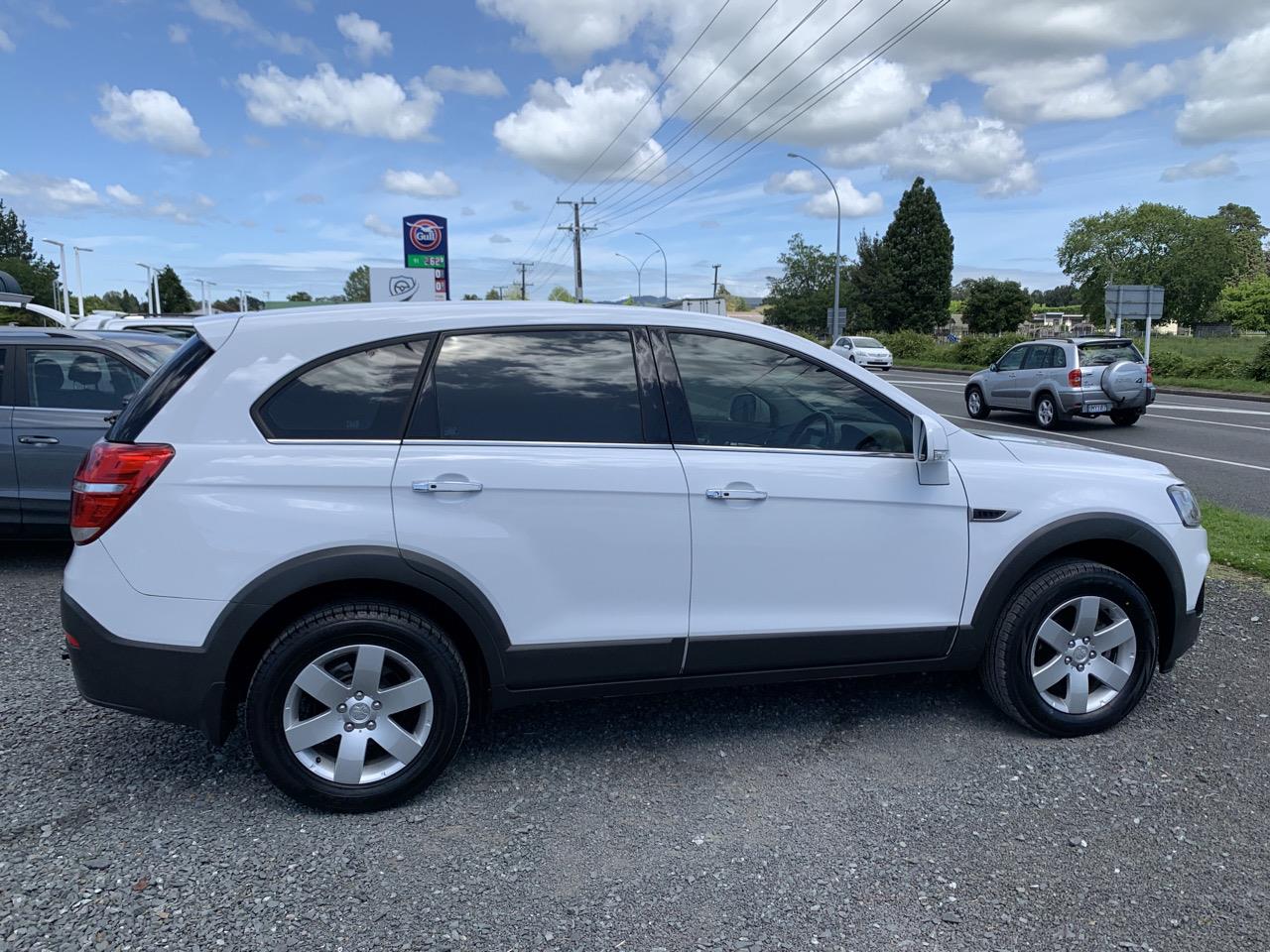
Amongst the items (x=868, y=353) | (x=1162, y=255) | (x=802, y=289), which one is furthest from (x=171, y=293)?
(x=1162, y=255)

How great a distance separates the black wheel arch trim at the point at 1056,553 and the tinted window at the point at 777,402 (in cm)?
61

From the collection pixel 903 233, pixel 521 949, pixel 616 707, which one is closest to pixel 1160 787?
pixel 616 707

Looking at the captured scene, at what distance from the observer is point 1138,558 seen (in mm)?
3598

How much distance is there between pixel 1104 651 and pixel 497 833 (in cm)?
245

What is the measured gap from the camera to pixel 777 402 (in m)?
3.38

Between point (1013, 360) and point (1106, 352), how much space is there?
6.10 feet

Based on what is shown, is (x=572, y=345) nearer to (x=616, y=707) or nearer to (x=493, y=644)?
(x=493, y=644)

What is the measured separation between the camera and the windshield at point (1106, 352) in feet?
51.5

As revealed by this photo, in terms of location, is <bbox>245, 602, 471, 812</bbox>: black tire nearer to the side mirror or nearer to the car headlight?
the side mirror

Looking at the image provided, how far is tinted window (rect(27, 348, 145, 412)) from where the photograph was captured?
6.22m

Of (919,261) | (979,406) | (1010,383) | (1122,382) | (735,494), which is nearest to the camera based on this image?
(735,494)

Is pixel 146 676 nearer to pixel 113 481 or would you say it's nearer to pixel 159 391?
pixel 113 481

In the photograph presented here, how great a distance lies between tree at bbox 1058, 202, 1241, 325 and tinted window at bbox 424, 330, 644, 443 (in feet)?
317

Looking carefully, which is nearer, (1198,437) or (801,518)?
(801,518)
